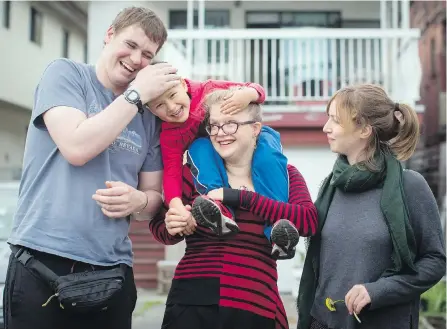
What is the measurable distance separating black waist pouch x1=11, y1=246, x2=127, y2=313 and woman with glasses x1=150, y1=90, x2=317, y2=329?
0.30m

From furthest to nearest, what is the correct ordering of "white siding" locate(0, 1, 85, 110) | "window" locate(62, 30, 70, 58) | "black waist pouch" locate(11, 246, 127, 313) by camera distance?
"window" locate(62, 30, 70, 58)
"white siding" locate(0, 1, 85, 110)
"black waist pouch" locate(11, 246, 127, 313)

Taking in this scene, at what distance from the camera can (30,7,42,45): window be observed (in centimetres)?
1501

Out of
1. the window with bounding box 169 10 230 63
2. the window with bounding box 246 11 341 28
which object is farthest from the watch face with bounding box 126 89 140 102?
the window with bounding box 246 11 341 28

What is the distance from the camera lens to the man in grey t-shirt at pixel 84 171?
82.9 inches

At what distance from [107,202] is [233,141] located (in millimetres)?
580

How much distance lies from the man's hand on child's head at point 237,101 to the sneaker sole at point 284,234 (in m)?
0.51

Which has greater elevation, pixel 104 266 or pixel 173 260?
pixel 104 266

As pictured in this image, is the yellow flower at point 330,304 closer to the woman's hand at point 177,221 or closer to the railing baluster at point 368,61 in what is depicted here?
the woman's hand at point 177,221

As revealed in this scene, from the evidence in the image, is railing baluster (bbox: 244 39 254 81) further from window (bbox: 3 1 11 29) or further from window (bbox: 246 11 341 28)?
window (bbox: 3 1 11 29)

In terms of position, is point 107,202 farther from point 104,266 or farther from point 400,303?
point 400,303

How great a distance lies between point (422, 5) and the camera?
599 inches

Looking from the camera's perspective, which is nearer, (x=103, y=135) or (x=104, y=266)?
(x=103, y=135)

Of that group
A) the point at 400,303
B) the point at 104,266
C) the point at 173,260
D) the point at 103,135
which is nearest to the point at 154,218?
the point at 104,266

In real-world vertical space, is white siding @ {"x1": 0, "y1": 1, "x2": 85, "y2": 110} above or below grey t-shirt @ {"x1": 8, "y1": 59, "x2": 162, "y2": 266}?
above
